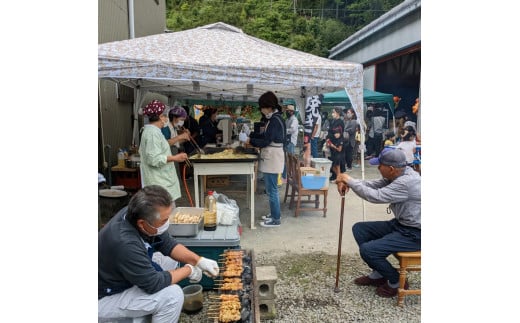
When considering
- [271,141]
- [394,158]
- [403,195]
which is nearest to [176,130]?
[271,141]

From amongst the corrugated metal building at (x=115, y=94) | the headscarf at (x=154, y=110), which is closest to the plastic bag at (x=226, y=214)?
the headscarf at (x=154, y=110)

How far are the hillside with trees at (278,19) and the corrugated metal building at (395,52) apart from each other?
1226cm

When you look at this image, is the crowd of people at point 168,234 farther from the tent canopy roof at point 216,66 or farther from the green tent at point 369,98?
the green tent at point 369,98

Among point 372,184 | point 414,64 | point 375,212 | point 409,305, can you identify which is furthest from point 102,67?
point 414,64

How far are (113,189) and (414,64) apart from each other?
10.7 meters

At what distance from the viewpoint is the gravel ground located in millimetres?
3125

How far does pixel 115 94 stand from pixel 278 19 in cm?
2374

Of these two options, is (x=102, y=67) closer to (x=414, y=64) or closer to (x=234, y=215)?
(x=234, y=215)

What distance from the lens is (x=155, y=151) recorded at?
12.8ft

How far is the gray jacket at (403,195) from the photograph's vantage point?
3.13m

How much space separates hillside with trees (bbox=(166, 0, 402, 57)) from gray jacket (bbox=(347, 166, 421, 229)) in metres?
26.1

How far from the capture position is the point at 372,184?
3627 mm

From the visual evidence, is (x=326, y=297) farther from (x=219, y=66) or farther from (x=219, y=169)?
(x=219, y=66)

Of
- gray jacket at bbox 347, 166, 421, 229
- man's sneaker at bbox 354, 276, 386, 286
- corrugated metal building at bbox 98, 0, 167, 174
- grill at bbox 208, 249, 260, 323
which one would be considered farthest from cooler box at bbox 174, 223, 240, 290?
corrugated metal building at bbox 98, 0, 167, 174
